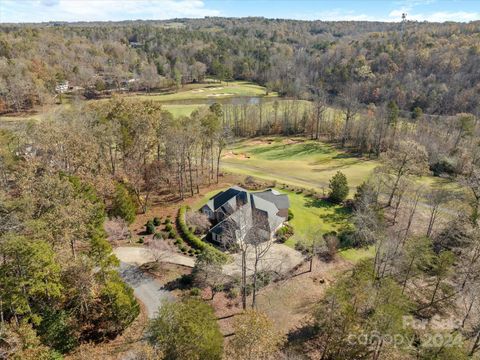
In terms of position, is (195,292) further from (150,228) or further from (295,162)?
(295,162)

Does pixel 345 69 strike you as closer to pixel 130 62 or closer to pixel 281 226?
pixel 130 62

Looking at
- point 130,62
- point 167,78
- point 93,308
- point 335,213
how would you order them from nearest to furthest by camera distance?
point 93,308 < point 335,213 < point 167,78 < point 130,62

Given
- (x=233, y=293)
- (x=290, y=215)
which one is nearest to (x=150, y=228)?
(x=233, y=293)

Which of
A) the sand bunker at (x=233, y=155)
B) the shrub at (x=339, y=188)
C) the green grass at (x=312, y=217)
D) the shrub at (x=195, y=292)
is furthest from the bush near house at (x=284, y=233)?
the sand bunker at (x=233, y=155)

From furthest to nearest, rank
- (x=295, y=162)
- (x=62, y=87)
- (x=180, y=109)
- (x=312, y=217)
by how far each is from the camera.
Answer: (x=62, y=87) → (x=180, y=109) → (x=295, y=162) → (x=312, y=217)

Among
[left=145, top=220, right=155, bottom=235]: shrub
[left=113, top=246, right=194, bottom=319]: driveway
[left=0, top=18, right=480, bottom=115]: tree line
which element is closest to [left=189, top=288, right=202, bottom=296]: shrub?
[left=113, top=246, right=194, bottom=319]: driveway

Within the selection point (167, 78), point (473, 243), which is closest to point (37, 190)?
point (473, 243)
